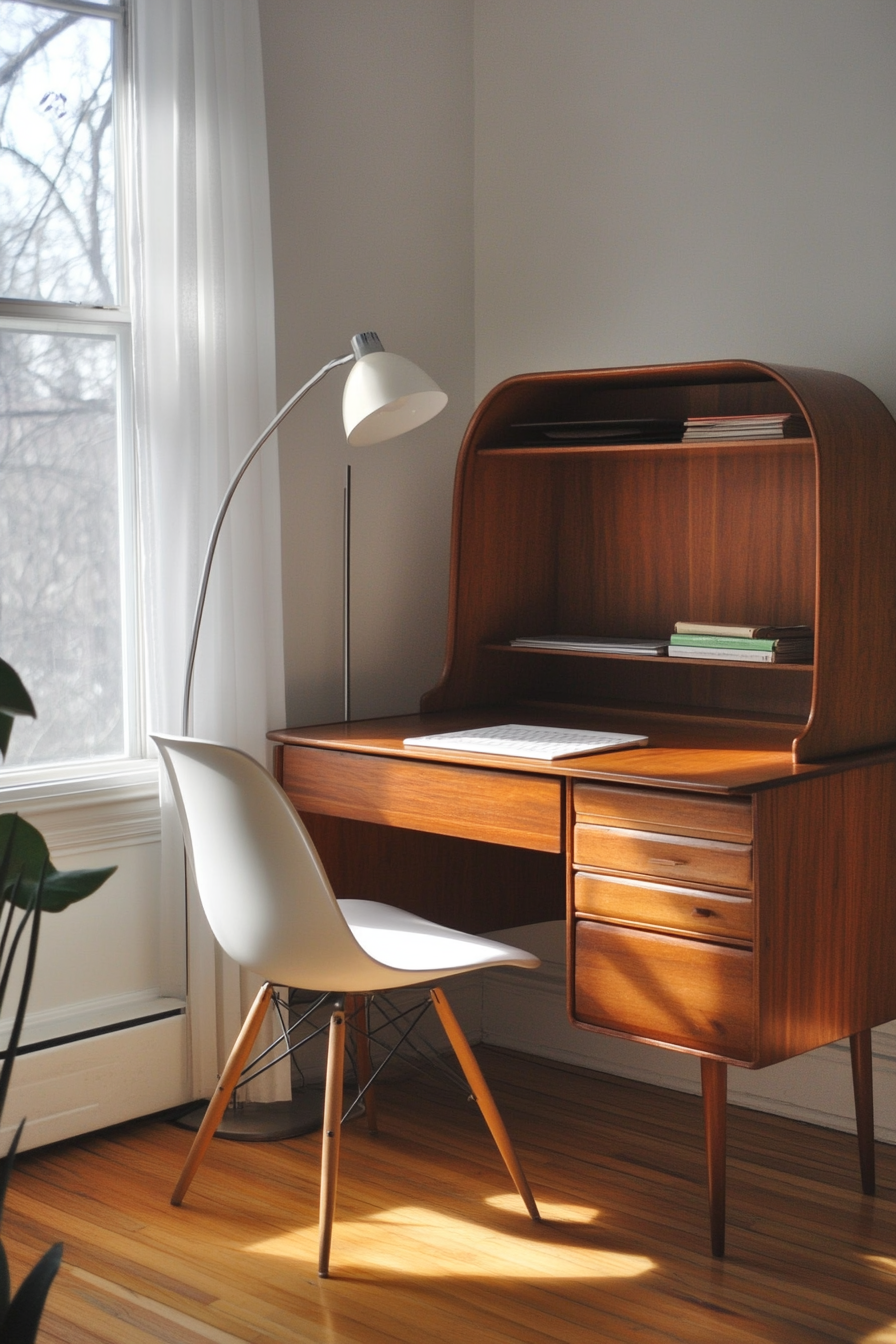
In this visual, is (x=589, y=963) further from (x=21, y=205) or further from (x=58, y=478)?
(x=21, y=205)

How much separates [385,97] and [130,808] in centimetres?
163

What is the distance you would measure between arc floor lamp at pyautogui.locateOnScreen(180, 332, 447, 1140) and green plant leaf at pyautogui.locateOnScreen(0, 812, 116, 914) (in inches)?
46.9

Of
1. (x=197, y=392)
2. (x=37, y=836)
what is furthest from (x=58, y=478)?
(x=37, y=836)

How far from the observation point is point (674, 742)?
2549mm

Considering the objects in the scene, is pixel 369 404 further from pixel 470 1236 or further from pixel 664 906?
pixel 470 1236

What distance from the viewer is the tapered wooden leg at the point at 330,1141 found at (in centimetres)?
218

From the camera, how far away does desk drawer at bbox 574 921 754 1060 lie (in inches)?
84.7

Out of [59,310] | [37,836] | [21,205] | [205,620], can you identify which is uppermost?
[21,205]

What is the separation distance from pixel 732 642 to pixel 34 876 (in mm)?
1534

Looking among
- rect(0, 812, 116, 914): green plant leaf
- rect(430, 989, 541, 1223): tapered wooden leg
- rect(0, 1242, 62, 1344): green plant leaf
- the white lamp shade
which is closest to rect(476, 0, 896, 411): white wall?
the white lamp shade

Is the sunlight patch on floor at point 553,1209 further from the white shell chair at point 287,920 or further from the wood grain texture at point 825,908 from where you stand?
the wood grain texture at point 825,908

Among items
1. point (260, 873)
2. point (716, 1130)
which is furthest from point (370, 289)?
point (716, 1130)

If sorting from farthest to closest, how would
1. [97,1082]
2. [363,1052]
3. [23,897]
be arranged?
[363,1052]
[97,1082]
[23,897]

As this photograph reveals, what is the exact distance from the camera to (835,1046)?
279 centimetres
